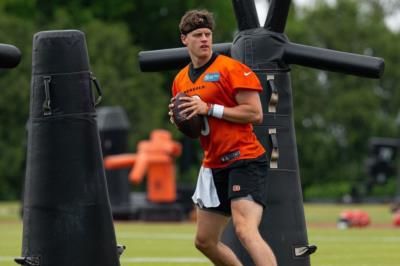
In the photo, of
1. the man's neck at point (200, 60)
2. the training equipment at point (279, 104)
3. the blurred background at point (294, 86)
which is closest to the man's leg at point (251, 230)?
the man's neck at point (200, 60)

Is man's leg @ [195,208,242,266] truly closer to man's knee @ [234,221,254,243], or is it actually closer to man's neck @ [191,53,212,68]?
man's knee @ [234,221,254,243]

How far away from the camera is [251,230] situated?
9.61 meters

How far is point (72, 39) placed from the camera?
34.9 ft

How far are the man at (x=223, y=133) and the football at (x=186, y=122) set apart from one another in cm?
5

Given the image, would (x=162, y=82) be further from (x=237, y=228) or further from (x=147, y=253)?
(x=237, y=228)

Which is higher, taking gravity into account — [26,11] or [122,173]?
[26,11]

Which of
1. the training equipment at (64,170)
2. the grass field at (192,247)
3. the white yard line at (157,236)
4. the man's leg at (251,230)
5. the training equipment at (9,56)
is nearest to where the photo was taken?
the man's leg at (251,230)

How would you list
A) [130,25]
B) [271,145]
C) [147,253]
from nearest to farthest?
[271,145] < [147,253] < [130,25]

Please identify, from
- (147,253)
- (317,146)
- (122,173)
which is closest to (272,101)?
(147,253)

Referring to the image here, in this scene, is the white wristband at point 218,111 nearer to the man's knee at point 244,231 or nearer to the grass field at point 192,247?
the man's knee at point 244,231

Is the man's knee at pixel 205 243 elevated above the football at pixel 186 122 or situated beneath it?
situated beneath

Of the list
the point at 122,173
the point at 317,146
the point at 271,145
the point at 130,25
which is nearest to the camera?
the point at 271,145

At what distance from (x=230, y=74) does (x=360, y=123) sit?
195 feet

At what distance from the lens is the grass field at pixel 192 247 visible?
15273 millimetres
